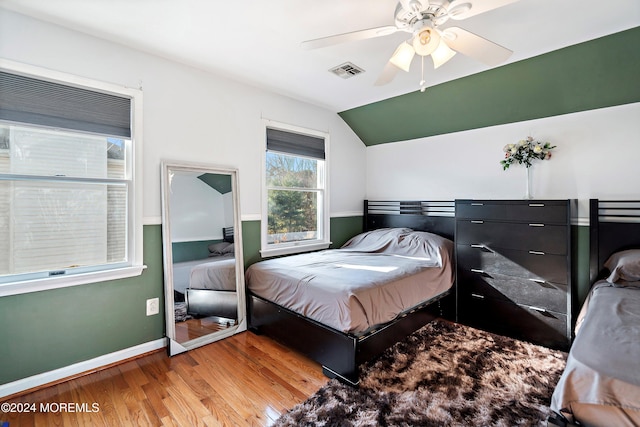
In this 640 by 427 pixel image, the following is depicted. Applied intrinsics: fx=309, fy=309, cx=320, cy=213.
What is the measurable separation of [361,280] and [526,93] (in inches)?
95.5

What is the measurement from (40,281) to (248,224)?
168 centimetres

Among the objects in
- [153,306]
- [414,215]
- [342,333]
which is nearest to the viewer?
[342,333]

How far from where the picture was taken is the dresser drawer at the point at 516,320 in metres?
2.65

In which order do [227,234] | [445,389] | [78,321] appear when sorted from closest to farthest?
1. [445,389]
2. [78,321]
3. [227,234]

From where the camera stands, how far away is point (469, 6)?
1.46 meters

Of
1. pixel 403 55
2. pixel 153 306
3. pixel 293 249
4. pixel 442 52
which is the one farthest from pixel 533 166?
pixel 153 306

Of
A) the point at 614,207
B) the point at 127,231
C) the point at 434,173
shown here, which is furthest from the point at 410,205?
the point at 127,231

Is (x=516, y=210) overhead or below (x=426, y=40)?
below

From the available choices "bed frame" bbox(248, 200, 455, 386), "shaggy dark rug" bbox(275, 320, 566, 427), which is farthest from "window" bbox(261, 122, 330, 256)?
"shaggy dark rug" bbox(275, 320, 566, 427)

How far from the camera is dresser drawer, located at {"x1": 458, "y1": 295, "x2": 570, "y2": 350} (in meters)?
2.65

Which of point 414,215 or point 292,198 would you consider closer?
point 292,198

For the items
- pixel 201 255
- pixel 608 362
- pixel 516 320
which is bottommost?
→ pixel 516 320

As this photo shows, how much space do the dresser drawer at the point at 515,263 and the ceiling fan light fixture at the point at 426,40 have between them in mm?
2075

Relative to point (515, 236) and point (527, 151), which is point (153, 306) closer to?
point (515, 236)
